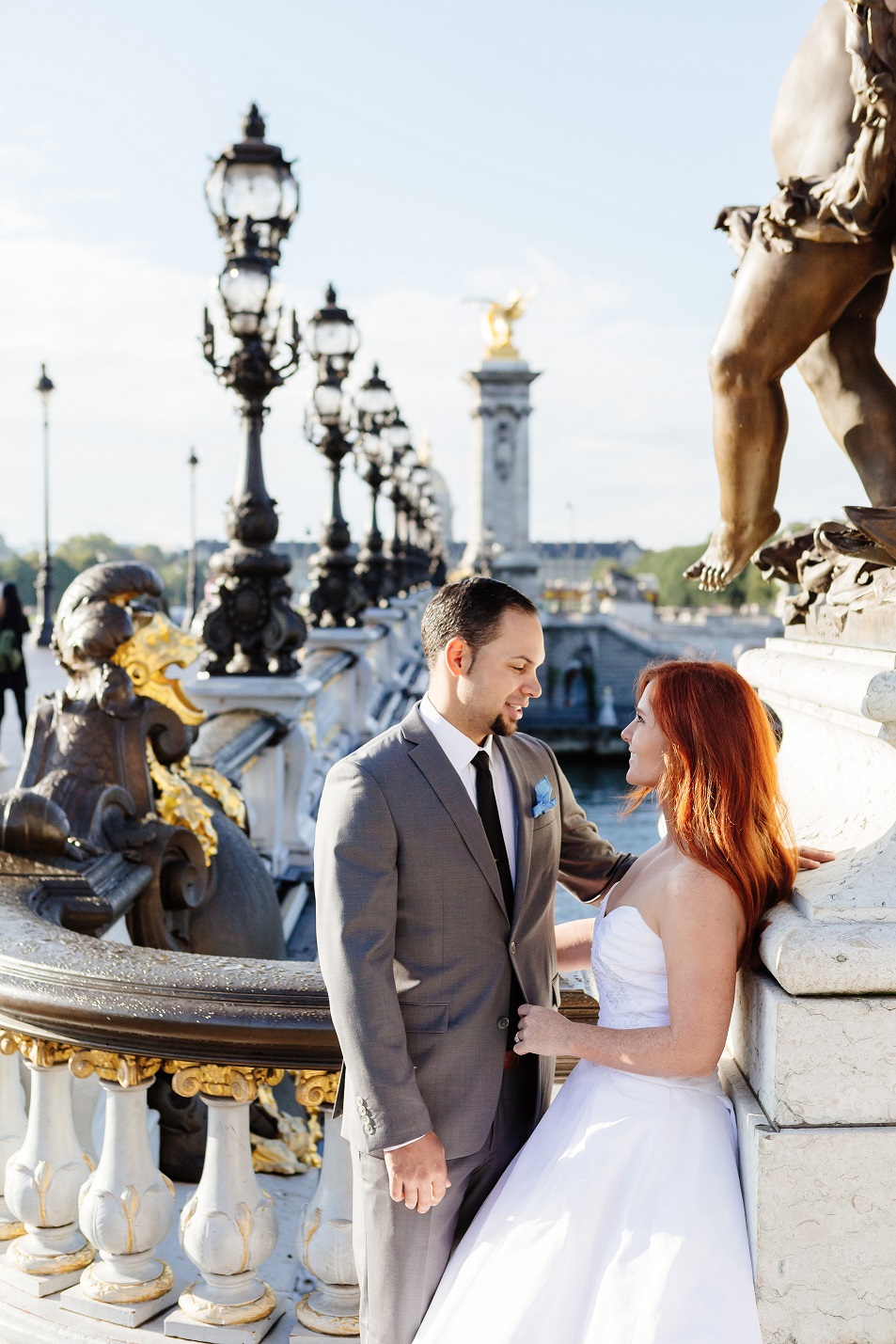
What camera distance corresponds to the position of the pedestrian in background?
44.9 feet

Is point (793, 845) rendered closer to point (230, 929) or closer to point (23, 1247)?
point (23, 1247)

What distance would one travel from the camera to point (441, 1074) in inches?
106

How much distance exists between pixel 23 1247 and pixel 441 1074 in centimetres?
115

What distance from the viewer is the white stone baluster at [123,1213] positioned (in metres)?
2.95

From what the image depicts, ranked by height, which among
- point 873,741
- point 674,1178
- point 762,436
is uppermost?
point 762,436

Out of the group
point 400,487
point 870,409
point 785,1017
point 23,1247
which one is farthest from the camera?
point 400,487

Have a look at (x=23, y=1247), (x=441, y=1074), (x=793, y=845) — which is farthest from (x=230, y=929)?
(x=793, y=845)

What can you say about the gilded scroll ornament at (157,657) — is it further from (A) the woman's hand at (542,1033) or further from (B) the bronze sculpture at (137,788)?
(A) the woman's hand at (542,1033)

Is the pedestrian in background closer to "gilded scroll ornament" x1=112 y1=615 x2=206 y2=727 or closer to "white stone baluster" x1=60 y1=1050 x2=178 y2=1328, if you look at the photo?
"gilded scroll ornament" x1=112 y1=615 x2=206 y2=727

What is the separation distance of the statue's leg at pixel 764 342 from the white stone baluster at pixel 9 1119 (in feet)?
7.32

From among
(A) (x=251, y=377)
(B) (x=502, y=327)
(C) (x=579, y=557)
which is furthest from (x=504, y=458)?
(C) (x=579, y=557)

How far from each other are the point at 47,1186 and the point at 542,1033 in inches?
47.4

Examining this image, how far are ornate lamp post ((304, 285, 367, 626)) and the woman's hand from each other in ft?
39.8

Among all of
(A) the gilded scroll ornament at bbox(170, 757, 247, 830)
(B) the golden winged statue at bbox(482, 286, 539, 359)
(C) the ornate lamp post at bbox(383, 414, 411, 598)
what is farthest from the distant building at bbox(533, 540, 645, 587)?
(A) the gilded scroll ornament at bbox(170, 757, 247, 830)
